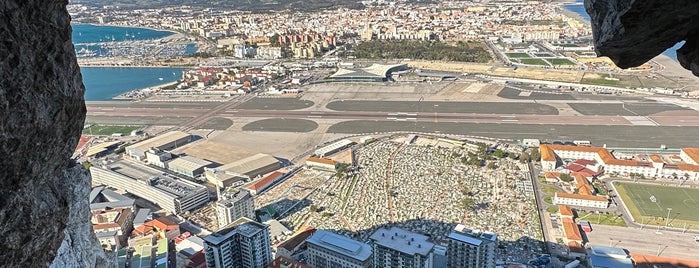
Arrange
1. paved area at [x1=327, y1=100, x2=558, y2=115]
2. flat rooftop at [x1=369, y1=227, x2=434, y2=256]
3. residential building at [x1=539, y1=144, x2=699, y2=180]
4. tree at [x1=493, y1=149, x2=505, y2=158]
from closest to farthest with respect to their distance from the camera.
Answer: flat rooftop at [x1=369, y1=227, x2=434, y2=256] → residential building at [x1=539, y1=144, x2=699, y2=180] → tree at [x1=493, y1=149, x2=505, y2=158] → paved area at [x1=327, y1=100, x2=558, y2=115]

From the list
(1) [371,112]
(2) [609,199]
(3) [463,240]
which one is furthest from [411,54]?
(3) [463,240]

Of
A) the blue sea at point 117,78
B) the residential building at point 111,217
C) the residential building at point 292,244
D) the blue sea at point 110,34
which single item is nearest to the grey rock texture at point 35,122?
the residential building at point 292,244

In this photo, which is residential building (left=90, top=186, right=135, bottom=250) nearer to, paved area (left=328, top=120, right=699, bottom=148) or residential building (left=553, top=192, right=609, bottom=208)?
paved area (left=328, top=120, right=699, bottom=148)

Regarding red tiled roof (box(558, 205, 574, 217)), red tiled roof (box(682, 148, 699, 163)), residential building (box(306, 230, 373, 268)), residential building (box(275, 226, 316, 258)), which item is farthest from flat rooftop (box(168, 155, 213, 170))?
red tiled roof (box(682, 148, 699, 163))

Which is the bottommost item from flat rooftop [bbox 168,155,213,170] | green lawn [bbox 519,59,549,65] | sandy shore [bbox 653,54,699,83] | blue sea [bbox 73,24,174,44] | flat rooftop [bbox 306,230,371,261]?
flat rooftop [bbox 168,155,213,170]

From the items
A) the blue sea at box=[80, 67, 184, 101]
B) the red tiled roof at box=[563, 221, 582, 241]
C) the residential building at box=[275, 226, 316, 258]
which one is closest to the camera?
the residential building at box=[275, 226, 316, 258]

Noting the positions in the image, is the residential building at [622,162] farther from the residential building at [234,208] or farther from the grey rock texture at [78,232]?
the grey rock texture at [78,232]
